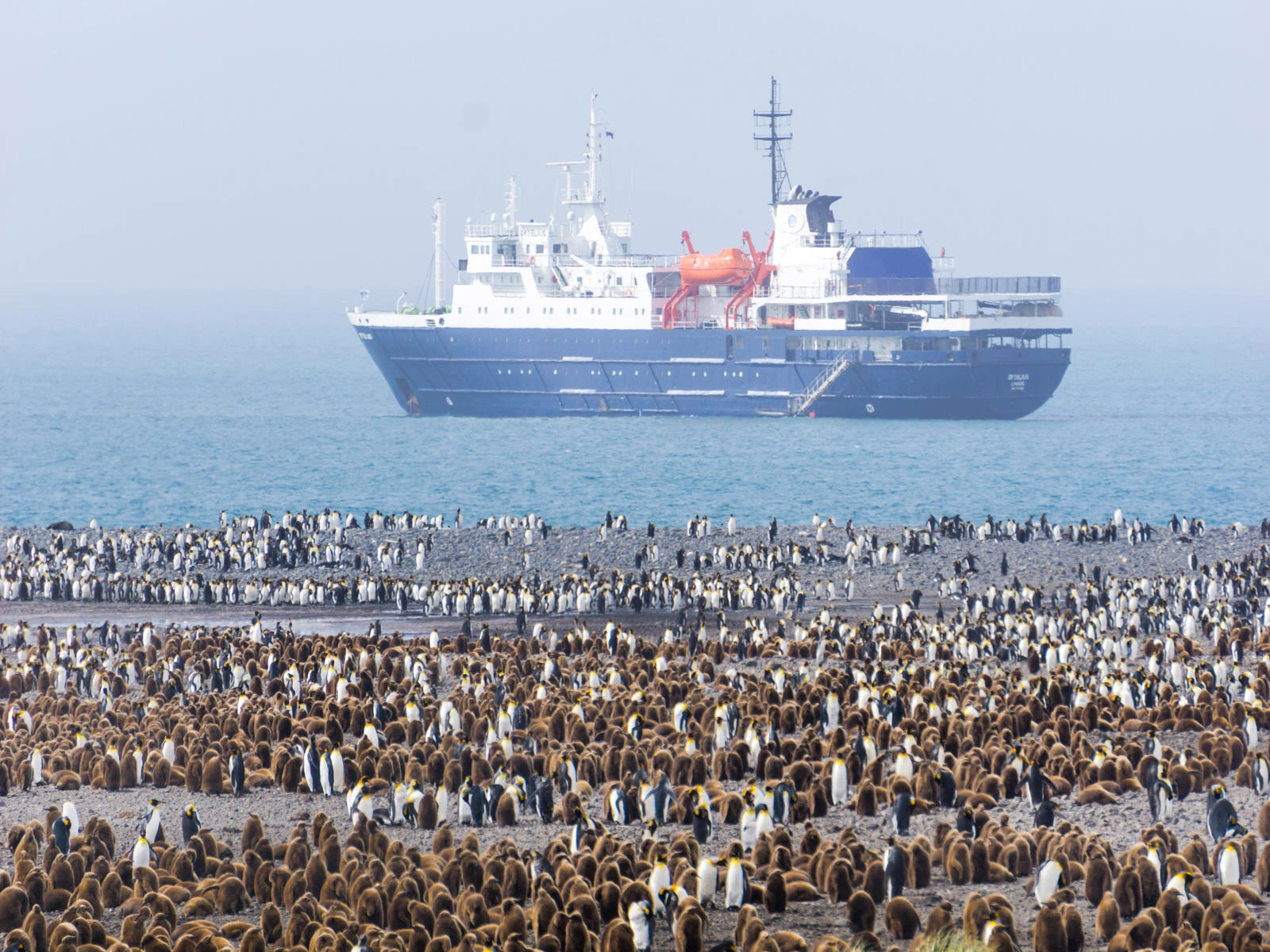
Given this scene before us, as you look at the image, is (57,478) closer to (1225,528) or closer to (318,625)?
(318,625)

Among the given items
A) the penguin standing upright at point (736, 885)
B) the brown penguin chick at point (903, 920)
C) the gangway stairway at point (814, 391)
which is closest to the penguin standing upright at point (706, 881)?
the penguin standing upright at point (736, 885)

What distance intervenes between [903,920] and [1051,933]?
96 cm

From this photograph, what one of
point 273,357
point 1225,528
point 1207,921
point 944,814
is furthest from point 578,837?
point 273,357

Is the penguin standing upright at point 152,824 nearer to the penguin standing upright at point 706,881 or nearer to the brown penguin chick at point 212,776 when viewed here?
the brown penguin chick at point 212,776

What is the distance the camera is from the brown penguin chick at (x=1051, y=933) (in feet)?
32.6

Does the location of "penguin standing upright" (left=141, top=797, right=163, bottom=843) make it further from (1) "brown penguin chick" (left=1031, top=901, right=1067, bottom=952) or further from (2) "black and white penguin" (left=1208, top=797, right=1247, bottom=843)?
(2) "black and white penguin" (left=1208, top=797, right=1247, bottom=843)

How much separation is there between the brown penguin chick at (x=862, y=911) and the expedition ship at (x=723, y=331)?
48631mm

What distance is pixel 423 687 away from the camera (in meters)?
18.0

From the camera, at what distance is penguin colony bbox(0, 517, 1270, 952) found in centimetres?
1034

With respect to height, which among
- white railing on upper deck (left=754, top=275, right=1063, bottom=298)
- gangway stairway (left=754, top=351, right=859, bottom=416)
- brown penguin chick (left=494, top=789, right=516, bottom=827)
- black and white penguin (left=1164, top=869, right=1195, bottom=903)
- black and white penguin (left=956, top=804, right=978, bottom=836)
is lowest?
brown penguin chick (left=494, top=789, right=516, bottom=827)

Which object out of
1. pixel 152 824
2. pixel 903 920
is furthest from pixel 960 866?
pixel 152 824

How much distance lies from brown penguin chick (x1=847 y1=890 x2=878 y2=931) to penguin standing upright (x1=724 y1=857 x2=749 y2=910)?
792 millimetres

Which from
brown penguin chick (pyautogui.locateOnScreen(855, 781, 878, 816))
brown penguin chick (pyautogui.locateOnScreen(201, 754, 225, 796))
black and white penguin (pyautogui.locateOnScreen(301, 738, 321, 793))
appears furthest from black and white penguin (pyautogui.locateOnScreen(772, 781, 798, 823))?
brown penguin chick (pyautogui.locateOnScreen(201, 754, 225, 796))

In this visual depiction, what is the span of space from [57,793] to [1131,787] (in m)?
9.68
